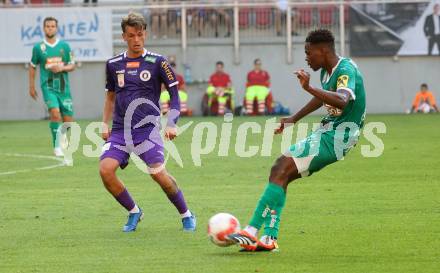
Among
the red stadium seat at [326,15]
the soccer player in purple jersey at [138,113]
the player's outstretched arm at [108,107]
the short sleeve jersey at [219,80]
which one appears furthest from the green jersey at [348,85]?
the red stadium seat at [326,15]

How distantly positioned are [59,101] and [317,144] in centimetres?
1085

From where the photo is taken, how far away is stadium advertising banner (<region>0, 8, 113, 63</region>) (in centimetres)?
3675

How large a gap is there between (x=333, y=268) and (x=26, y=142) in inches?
676

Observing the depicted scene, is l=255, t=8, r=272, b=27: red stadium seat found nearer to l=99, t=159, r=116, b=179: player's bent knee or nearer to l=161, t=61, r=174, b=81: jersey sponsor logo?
l=161, t=61, r=174, b=81: jersey sponsor logo

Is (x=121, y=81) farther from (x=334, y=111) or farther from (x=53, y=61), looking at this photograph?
(x=53, y=61)

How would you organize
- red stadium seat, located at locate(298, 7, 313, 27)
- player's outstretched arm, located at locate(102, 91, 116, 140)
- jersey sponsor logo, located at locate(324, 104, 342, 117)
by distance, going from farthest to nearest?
red stadium seat, located at locate(298, 7, 313, 27)
player's outstretched arm, located at locate(102, 91, 116, 140)
jersey sponsor logo, located at locate(324, 104, 342, 117)

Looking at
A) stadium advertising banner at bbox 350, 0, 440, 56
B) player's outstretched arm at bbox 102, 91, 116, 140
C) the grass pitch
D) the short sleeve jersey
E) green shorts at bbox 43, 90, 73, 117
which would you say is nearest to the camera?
the grass pitch

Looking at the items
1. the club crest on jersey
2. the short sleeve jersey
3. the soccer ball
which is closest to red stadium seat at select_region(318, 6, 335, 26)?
the short sleeve jersey

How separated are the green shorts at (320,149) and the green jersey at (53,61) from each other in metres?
10.7

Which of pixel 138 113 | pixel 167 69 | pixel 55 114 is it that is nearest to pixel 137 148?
pixel 138 113

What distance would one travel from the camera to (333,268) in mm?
9070

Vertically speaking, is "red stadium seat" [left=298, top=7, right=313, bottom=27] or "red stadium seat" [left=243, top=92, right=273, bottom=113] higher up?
"red stadium seat" [left=298, top=7, right=313, bottom=27]

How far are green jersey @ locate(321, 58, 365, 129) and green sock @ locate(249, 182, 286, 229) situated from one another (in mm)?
841

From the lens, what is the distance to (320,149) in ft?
33.0
